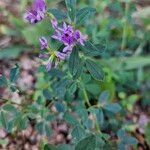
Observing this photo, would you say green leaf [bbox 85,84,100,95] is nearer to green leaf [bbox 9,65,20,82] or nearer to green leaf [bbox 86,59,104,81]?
green leaf [bbox 9,65,20,82]

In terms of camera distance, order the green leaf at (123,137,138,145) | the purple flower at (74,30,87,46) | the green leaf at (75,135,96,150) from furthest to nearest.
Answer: the green leaf at (123,137,138,145) < the green leaf at (75,135,96,150) < the purple flower at (74,30,87,46)

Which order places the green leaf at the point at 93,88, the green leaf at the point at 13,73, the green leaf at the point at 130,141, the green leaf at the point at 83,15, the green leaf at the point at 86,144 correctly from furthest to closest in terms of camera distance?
the green leaf at the point at 93,88 < the green leaf at the point at 130,141 < the green leaf at the point at 13,73 < the green leaf at the point at 86,144 < the green leaf at the point at 83,15

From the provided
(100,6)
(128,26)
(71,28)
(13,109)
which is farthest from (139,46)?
(71,28)

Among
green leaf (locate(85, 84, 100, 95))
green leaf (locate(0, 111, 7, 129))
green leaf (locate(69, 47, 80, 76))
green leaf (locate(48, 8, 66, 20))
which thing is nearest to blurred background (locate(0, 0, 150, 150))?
green leaf (locate(85, 84, 100, 95))

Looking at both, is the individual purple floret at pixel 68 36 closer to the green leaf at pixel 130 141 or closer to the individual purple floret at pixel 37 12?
the individual purple floret at pixel 37 12

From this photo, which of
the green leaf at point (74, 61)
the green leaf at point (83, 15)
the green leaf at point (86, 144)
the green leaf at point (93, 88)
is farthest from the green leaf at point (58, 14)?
the green leaf at point (93, 88)
